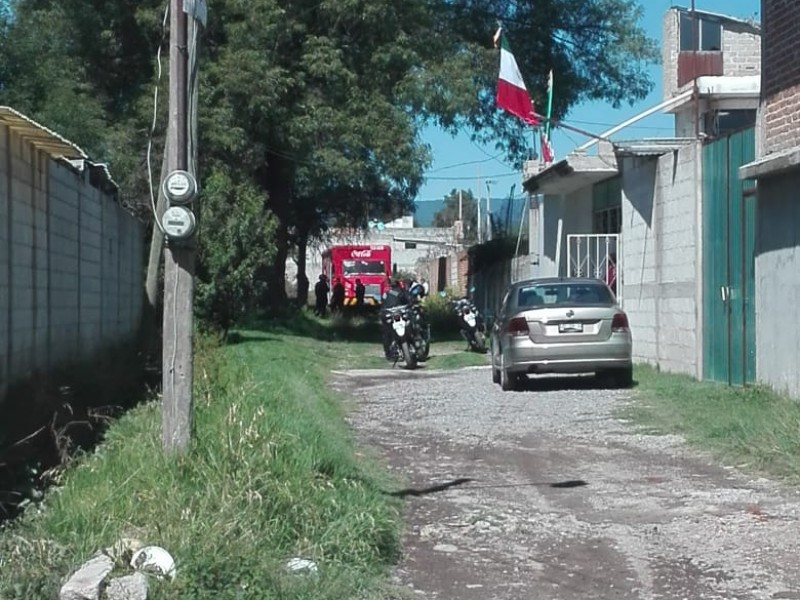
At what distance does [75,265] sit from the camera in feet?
52.3

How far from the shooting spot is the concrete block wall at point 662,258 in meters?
18.5

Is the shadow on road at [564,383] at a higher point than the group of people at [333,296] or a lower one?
lower

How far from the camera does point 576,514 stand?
955 cm

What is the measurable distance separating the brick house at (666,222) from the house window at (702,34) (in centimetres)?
413

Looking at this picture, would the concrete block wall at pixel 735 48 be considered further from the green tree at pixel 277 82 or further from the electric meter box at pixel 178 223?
the electric meter box at pixel 178 223

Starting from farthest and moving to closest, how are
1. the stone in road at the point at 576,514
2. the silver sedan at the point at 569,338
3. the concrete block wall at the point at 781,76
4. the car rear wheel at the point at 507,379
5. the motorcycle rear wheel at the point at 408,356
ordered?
the motorcycle rear wheel at the point at 408,356
the car rear wheel at the point at 507,379
the silver sedan at the point at 569,338
the concrete block wall at the point at 781,76
the stone in road at the point at 576,514

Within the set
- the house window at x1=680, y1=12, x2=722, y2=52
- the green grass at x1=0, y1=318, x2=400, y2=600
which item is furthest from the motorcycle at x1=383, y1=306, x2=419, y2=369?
the house window at x1=680, y1=12, x2=722, y2=52

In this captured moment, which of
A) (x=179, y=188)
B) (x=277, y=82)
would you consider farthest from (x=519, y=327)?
(x=277, y=82)


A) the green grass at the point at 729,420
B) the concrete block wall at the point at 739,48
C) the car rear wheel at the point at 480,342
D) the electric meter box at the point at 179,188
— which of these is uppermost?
the concrete block wall at the point at 739,48

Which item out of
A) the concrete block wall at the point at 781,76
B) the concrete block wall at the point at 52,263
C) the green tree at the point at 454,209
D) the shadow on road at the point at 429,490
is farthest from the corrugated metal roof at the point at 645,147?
the green tree at the point at 454,209

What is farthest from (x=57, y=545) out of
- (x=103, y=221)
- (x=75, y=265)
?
(x=103, y=221)

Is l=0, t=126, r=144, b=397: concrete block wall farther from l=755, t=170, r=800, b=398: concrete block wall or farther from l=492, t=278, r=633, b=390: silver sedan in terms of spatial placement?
l=755, t=170, r=800, b=398: concrete block wall

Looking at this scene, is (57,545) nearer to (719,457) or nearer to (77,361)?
(719,457)

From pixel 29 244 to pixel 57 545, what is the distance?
6.11 metres
